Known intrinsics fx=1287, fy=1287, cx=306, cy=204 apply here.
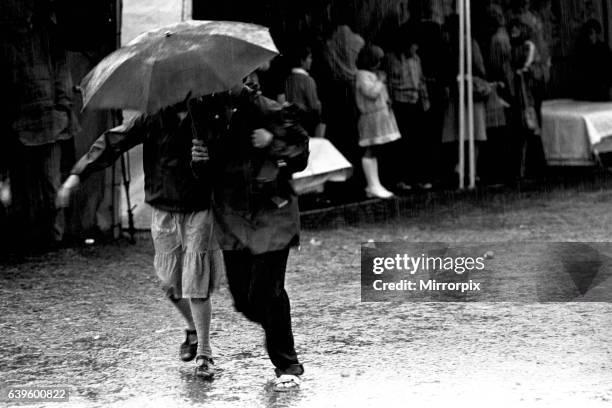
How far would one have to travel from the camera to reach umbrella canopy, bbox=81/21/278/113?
6.07 metres

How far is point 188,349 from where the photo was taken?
23.0 ft

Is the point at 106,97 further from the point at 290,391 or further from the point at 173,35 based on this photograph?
the point at 290,391

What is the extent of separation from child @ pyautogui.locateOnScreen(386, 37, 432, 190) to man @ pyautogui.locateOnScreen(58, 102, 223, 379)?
325 inches

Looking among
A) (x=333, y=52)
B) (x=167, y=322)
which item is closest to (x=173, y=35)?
(x=167, y=322)

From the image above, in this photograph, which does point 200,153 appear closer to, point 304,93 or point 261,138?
point 261,138

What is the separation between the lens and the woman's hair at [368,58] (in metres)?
14.1

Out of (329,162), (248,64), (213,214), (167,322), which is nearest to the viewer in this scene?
(248,64)

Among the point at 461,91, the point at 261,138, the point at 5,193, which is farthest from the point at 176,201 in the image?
the point at 461,91

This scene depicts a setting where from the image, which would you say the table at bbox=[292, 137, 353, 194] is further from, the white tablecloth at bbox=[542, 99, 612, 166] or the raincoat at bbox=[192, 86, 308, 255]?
the raincoat at bbox=[192, 86, 308, 255]

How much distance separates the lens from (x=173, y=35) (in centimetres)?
627

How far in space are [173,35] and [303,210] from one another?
281 inches

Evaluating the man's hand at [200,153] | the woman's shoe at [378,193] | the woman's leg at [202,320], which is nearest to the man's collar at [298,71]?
the woman's shoe at [378,193]

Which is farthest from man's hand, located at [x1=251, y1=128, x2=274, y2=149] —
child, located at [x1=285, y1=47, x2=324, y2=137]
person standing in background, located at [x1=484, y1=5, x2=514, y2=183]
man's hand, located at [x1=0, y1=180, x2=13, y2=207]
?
person standing in background, located at [x1=484, y1=5, x2=514, y2=183]

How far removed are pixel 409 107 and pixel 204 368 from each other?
8.75 metres
